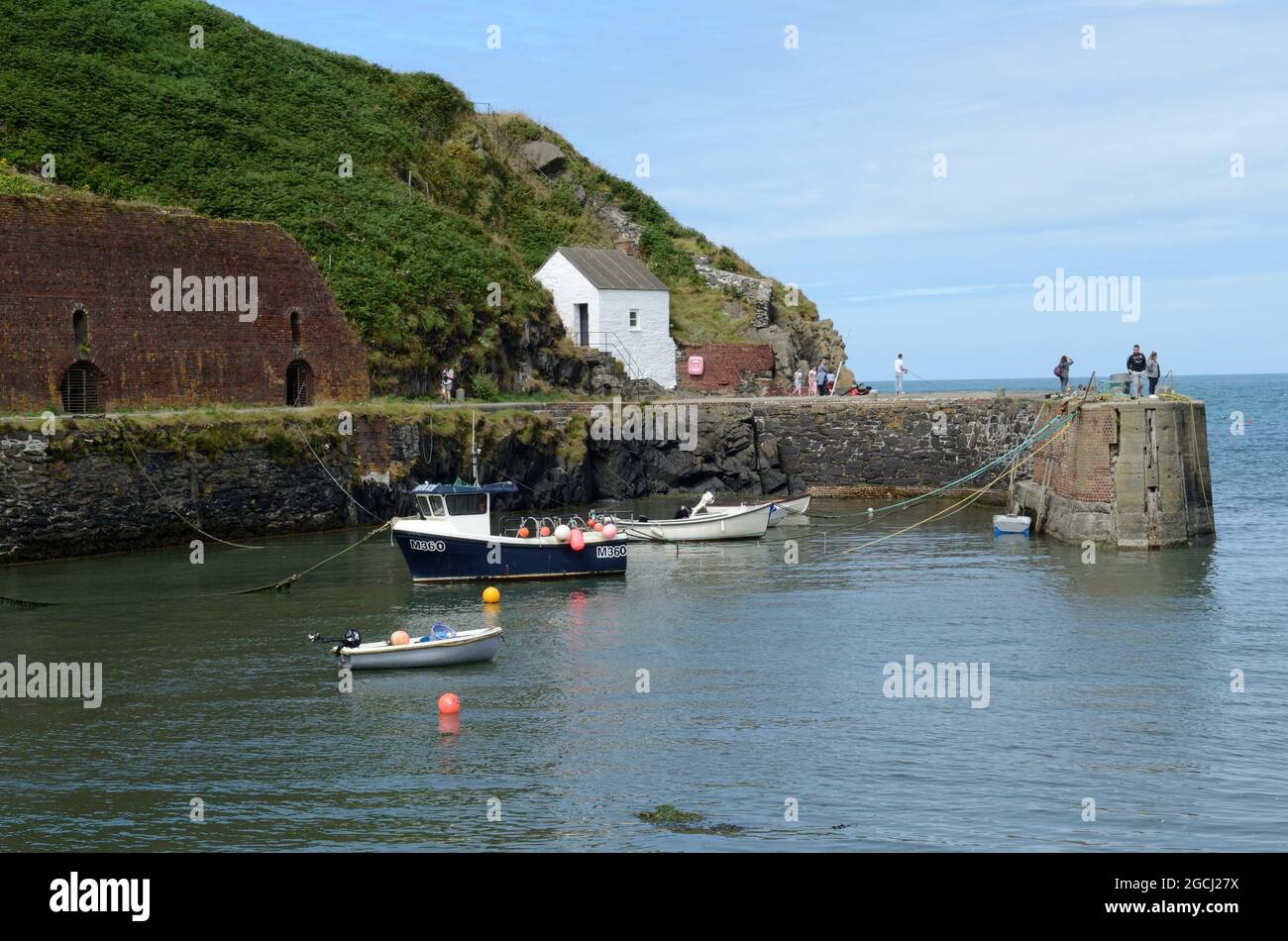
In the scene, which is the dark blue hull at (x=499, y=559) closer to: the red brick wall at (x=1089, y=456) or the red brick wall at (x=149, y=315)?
the red brick wall at (x=1089, y=456)

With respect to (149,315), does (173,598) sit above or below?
below

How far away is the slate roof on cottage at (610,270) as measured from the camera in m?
63.3

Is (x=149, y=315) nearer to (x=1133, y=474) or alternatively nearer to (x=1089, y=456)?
(x=1089, y=456)

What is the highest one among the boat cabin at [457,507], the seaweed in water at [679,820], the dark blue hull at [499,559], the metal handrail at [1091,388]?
the metal handrail at [1091,388]

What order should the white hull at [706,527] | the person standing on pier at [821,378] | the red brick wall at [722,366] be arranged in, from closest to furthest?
the white hull at [706,527]
the person standing on pier at [821,378]
the red brick wall at [722,366]

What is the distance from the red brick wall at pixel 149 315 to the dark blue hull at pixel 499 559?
15.3 m

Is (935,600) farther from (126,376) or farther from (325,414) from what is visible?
(126,376)

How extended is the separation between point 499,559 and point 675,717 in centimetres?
1484

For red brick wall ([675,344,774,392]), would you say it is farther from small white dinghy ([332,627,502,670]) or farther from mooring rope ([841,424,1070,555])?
small white dinghy ([332,627,502,670])

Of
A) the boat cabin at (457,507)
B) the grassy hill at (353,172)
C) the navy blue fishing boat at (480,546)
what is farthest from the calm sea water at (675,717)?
the grassy hill at (353,172)

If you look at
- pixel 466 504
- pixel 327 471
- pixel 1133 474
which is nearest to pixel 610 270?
pixel 327 471

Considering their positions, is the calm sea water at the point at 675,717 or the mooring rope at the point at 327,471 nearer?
the calm sea water at the point at 675,717

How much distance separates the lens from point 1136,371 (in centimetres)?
4253

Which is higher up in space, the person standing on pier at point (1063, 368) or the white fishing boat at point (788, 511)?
the person standing on pier at point (1063, 368)
